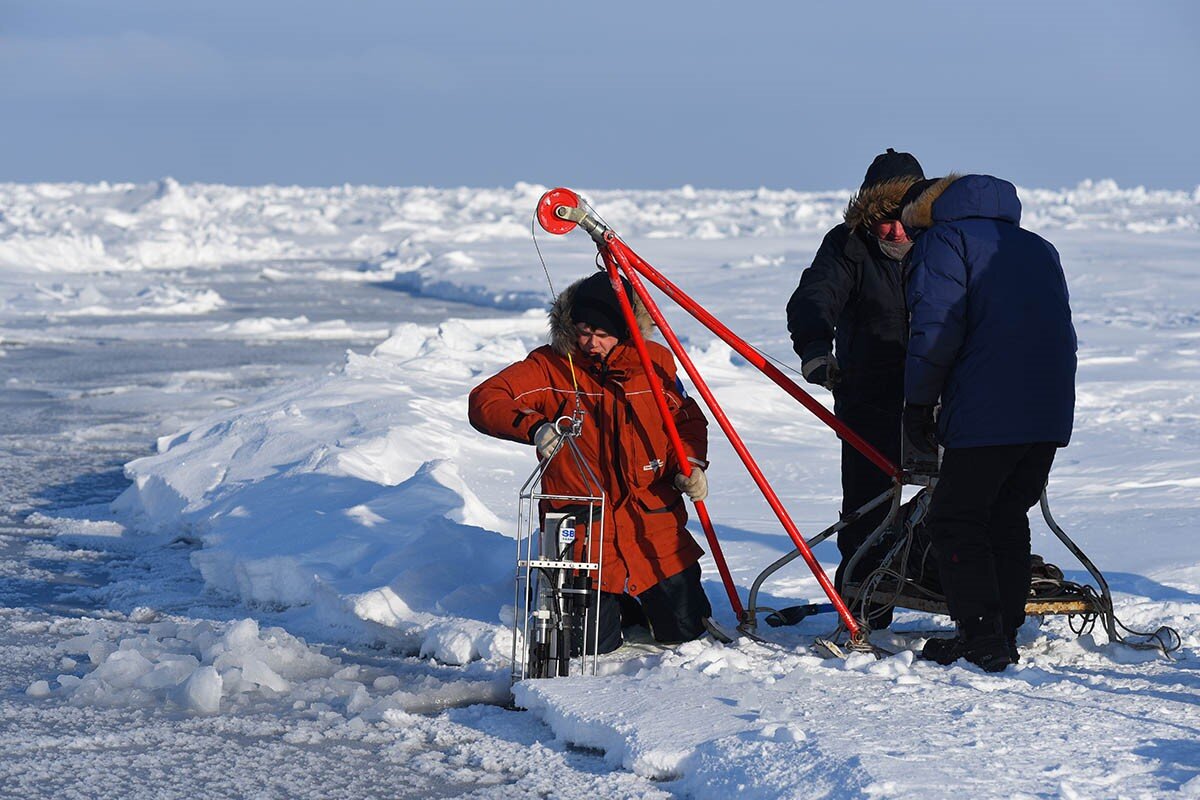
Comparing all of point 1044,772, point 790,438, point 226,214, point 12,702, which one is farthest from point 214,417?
point 226,214

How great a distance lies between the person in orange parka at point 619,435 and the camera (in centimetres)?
428

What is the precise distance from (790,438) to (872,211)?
517 cm

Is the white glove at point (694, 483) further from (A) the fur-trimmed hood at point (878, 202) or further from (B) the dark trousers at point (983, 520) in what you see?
(A) the fur-trimmed hood at point (878, 202)

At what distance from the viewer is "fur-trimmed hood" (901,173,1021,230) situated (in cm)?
387

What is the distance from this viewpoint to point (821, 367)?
4219mm

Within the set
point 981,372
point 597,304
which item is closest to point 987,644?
point 981,372

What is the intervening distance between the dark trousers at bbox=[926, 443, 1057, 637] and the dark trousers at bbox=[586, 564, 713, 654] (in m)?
0.82

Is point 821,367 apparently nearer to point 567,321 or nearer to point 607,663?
point 567,321

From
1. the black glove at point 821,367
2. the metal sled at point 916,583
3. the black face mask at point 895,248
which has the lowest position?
the metal sled at point 916,583

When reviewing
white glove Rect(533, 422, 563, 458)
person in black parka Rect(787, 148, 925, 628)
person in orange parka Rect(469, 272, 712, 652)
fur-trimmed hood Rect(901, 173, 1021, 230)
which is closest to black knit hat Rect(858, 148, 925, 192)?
person in black parka Rect(787, 148, 925, 628)

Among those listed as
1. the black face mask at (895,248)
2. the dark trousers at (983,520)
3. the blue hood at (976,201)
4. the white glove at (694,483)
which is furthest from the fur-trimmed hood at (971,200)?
the white glove at (694,483)

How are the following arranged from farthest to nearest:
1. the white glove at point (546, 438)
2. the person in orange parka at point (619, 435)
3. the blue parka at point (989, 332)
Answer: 1. the person in orange parka at point (619, 435)
2. the white glove at point (546, 438)
3. the blue parka at point (989, 332)

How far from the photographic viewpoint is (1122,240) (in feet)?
110

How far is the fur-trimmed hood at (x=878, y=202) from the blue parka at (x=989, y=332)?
436 millimetres
